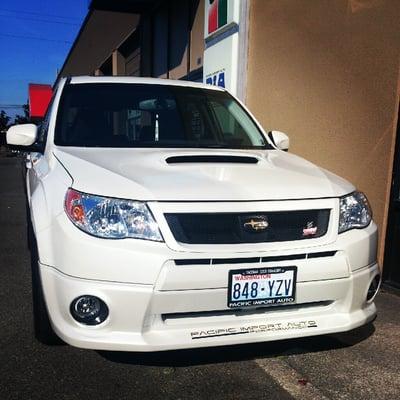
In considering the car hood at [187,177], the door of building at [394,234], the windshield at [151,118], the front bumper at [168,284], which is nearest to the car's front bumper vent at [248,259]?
the front bumper at [168,284]

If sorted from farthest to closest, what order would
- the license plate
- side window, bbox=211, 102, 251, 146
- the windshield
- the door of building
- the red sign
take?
the red sign, the door of building, side window, bbox=211, 102, 251, 146, the windshield, the license plate

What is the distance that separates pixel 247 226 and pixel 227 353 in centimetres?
96

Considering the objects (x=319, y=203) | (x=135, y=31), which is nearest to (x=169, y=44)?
(x=135, y=31)

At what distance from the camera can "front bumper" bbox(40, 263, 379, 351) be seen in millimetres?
2428

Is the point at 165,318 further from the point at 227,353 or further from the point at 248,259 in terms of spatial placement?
the point at 227,353

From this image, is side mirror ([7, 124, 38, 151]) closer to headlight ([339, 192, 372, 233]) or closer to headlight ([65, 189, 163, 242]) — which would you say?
headlight ([65, 189, 163, 242])

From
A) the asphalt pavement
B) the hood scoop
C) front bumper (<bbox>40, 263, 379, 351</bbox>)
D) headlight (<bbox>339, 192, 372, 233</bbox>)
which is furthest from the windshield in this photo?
the asphalt pavement

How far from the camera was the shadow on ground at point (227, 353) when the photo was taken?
119 inches

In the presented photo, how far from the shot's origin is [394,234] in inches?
179

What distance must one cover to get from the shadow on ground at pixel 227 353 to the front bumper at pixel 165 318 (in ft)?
1.78

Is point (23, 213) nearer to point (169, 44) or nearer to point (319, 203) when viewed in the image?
point (169, 44)

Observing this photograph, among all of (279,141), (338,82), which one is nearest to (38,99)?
(338,82)

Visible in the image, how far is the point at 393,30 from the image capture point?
448 centimetres

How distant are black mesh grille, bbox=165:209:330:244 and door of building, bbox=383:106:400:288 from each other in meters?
2.02
